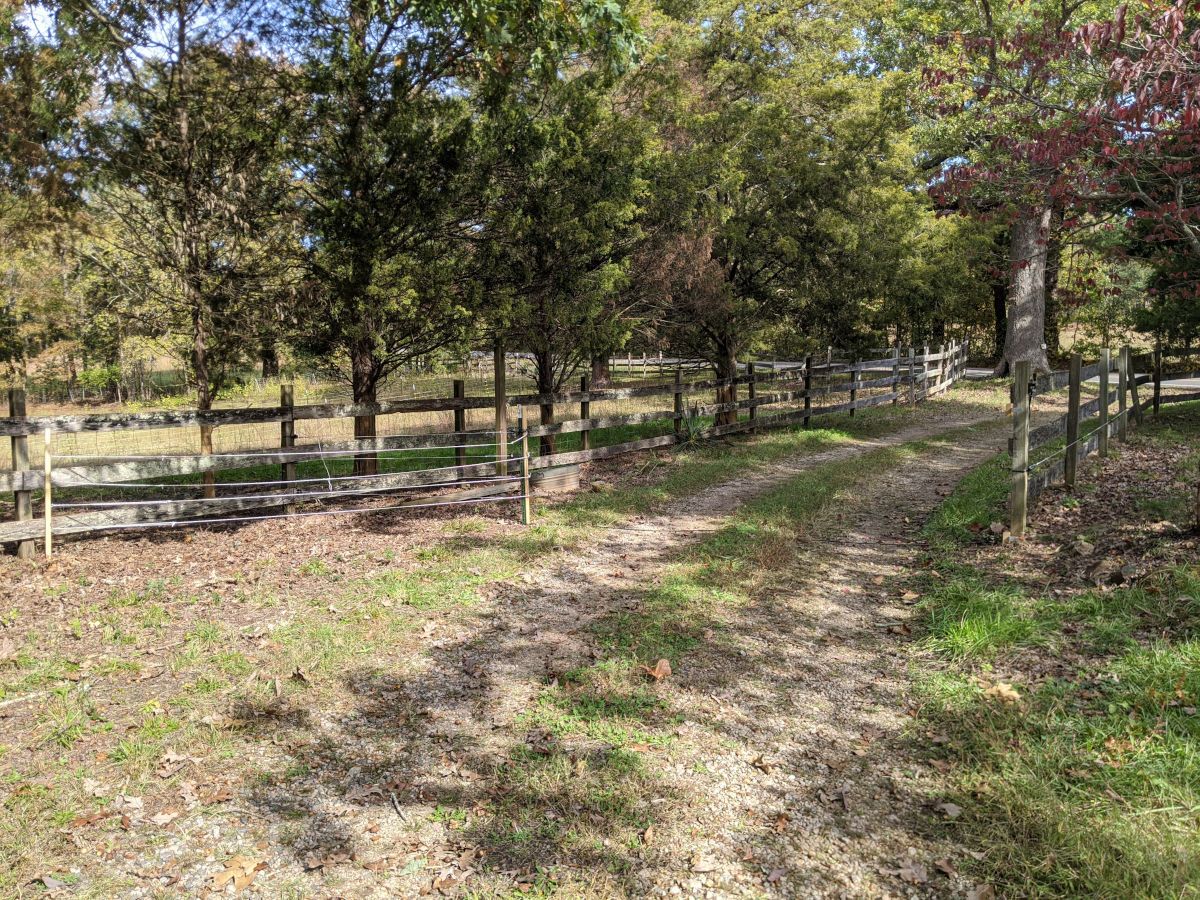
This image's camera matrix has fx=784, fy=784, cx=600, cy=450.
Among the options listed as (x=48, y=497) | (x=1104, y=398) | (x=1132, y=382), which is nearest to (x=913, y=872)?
(x=48, y=497)

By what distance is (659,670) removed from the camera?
534 centimetres

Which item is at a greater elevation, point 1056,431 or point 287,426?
point 287,426

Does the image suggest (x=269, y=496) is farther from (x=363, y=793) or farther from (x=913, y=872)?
(x=913, y=872)

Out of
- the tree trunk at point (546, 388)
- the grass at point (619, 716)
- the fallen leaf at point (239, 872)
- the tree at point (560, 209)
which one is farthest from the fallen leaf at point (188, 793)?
the tree trunk at point (546, 388)

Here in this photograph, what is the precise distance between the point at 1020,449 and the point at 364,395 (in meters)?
7.88

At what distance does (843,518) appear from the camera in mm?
9289

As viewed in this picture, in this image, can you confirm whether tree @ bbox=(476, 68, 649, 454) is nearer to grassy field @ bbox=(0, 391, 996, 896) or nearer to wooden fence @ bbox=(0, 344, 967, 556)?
wooden fence @ bbox=(0, 344, 967, 556)

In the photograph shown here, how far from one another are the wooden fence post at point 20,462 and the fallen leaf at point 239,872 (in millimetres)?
5643

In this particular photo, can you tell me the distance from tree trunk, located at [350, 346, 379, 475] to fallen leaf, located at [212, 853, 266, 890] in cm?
715

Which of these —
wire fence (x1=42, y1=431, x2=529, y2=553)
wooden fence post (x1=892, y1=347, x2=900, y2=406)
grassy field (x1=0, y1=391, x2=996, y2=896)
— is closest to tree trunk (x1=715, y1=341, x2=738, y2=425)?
wire fence (x1=42, y1=431, x2=529, y2=553)

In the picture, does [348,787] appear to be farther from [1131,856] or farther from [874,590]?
[874,590]

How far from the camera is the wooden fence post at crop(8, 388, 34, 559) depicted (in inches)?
298

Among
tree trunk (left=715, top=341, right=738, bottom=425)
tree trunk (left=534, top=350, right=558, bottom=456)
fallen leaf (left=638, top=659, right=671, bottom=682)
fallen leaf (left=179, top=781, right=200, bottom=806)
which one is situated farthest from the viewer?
tree trunk (left=715, top=341, right=738, bottom=425)

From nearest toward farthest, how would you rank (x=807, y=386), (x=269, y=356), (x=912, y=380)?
(x=269, y=356), (x=807, y=386), (x=912, y=380)
